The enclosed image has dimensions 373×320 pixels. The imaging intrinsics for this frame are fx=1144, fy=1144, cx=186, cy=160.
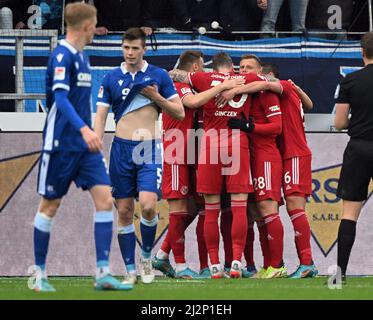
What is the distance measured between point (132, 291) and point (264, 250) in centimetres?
394

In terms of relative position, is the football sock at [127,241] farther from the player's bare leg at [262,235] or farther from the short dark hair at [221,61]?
the short dark hair at [221,61]

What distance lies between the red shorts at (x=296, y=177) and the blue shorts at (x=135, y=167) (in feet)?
7.12

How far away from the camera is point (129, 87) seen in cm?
1068

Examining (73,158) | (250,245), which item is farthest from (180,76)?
(73,158)

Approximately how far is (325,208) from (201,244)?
2.02 m

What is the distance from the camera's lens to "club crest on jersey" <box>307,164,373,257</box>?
1407cm

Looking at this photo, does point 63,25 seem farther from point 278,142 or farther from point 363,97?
point 363,97

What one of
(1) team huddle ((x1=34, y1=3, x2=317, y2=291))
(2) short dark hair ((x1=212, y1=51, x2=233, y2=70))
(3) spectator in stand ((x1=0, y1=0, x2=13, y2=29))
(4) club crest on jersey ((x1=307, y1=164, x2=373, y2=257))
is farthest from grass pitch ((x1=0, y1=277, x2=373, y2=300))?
(3) spectator in stand ((x1=0, y1=0, x2=13, y2=29))

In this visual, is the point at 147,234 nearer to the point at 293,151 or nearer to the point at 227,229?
the point at 227,229

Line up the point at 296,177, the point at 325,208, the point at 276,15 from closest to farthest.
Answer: the point at 296,177 < the point at 325,208 < the point at 276,15

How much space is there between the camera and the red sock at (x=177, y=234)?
1247cm

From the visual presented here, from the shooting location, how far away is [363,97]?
416 inches
